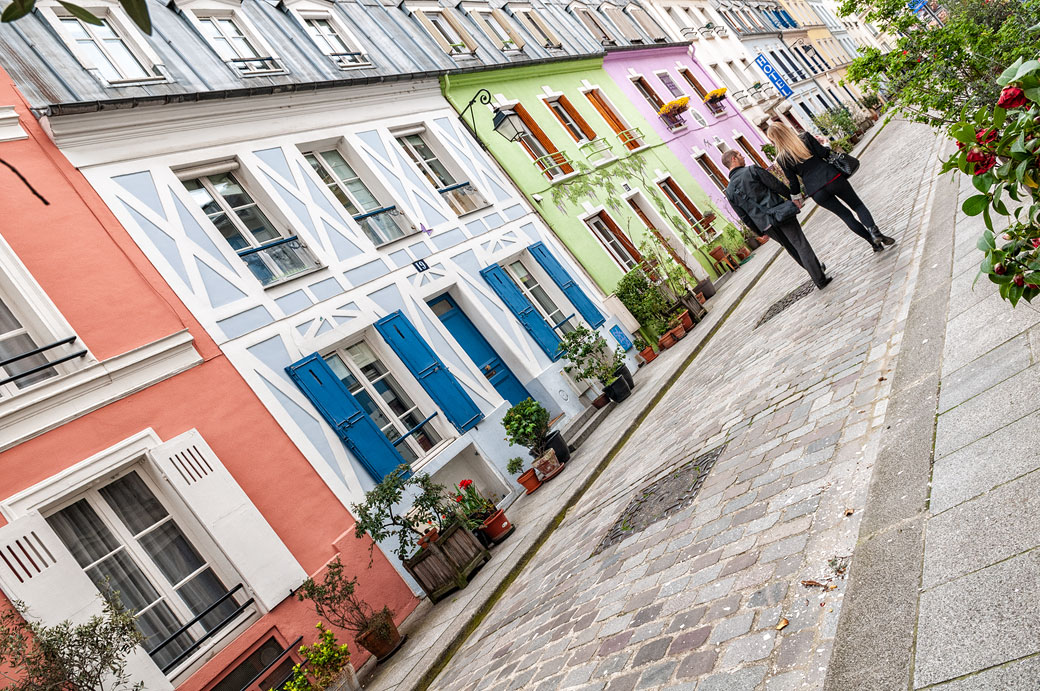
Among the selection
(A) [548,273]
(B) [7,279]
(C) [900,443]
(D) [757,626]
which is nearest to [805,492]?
(C) [900,443]

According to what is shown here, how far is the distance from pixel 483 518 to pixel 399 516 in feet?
4.04

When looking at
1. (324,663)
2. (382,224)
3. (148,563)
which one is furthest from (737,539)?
(382,224)

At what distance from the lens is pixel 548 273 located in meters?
13.7

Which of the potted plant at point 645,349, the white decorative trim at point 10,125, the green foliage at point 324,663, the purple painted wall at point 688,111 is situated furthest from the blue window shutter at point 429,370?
the purple painted wall at point 688,111

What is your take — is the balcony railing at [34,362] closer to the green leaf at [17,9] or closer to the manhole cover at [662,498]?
the manhole cover at [662,498]

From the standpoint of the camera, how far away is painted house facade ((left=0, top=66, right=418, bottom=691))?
21.1 feet

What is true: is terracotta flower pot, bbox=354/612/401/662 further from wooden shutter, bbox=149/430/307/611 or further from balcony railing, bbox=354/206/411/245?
balcony railing, bbox=354/206/411/245

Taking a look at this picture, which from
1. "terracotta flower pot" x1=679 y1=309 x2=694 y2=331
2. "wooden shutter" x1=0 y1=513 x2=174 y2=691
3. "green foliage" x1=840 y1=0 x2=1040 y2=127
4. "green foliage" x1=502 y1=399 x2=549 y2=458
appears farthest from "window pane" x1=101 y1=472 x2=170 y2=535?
"terracotta flower pot" x1=679 y1=309 x2=694 y2=331

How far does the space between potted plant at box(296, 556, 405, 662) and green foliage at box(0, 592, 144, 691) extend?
171 cm

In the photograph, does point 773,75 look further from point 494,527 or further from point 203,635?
point 203,635

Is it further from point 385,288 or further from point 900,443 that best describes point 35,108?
point 900,443

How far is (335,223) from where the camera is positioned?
10453 millimetres

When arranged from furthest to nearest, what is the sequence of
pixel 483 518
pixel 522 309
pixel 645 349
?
pixel 645 349 → pixel 522 309 → pixel 483 518

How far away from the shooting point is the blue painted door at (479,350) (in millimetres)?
11734
